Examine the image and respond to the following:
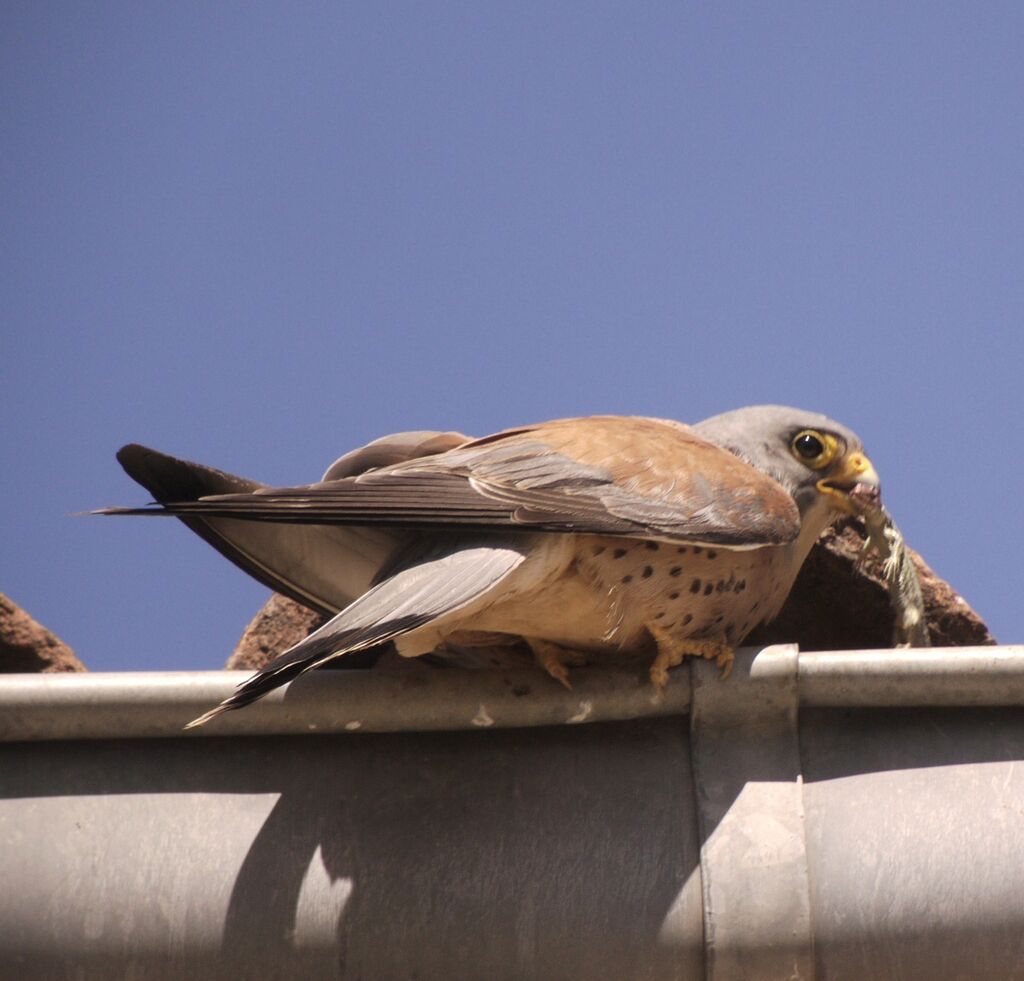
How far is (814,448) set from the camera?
9.34 feet

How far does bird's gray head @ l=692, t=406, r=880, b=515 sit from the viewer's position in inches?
110

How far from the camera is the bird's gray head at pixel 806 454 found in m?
2.80

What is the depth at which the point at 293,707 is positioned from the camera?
202cm

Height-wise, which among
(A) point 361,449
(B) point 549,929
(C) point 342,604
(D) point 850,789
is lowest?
(B) point 549,929

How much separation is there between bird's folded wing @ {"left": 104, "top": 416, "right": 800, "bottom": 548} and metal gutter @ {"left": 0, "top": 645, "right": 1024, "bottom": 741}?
235 millimetres

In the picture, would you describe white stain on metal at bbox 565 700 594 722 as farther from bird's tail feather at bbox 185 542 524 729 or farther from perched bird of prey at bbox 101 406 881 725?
bird's tail feather at bbox 185 542 524 729

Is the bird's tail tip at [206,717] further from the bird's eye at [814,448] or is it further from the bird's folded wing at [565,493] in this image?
the bird's eye at [814,448]

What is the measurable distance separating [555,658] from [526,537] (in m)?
0.19

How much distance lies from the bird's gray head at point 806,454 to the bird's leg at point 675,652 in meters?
0.56

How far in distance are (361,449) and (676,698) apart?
72cm

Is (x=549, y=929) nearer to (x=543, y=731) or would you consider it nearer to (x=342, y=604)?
(x=543, y=731)

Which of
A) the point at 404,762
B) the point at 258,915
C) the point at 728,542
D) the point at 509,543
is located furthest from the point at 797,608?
the point at 258,915

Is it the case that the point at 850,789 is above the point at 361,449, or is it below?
below

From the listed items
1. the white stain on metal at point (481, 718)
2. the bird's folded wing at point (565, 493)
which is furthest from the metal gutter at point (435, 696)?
the bird's folded wing at point (565, 493)
